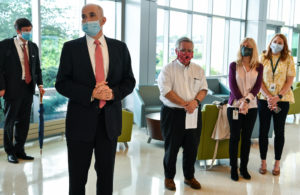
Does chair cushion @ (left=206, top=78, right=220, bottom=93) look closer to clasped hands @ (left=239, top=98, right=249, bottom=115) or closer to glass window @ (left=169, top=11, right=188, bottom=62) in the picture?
glass window @ (left=169, top=11, right=188, bottom=62)

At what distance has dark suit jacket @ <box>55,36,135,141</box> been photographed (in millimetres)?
2221

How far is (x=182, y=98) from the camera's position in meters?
3.39

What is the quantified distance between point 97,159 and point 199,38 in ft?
25.8

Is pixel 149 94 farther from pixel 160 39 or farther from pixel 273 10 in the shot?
pixel 273 10

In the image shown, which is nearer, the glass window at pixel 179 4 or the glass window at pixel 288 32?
the glass window at pixel 179 4

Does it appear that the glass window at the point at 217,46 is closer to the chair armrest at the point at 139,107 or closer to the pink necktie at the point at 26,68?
the chair armrest at the point at 139,107

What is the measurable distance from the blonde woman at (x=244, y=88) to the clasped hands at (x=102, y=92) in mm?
1962

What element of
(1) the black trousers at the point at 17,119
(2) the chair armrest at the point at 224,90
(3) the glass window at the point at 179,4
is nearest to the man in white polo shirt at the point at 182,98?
(1) the black trousers at the point at 17,119

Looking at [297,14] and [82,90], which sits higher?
[297,14]

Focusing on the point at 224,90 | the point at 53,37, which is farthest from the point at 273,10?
the point at 53,37

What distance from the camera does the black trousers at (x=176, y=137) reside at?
342cm

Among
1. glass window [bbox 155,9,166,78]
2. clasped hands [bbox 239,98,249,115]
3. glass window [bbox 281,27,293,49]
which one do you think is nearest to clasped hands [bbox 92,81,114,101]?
clasped hands [bbox 239,98,249,115]

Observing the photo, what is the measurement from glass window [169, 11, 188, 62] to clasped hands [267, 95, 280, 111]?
4677 millimetres

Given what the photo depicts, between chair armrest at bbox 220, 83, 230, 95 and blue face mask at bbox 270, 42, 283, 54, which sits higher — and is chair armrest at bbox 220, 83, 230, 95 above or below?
below
